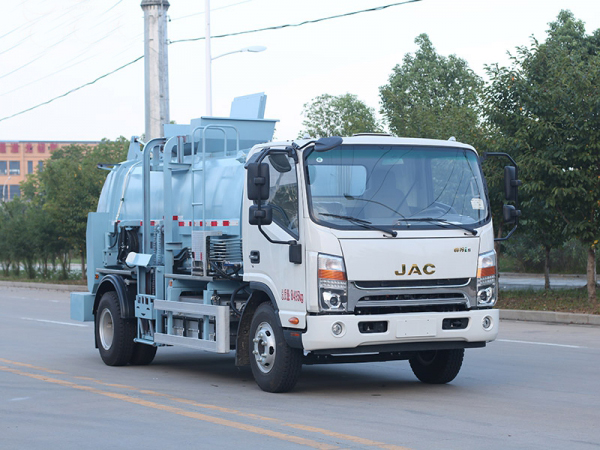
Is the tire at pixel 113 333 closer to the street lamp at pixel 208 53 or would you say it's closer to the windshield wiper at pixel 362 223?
the windshield wiper at pixel 362 223

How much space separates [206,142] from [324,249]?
342 cm

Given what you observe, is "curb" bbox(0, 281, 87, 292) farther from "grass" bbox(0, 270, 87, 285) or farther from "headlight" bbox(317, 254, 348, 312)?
"headlight" bbox(317, 254, 348, 312)

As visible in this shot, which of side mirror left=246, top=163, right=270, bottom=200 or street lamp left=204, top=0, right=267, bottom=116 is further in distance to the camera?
street lamp left=204, top=0, right=267, bottom=116

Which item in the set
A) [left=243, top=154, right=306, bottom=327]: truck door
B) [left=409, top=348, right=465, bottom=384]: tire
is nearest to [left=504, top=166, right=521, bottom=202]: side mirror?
[left=409, top=348, right=465, bottom=384]: tire

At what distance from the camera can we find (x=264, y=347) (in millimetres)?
9992

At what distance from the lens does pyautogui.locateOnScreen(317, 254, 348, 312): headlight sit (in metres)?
9.23

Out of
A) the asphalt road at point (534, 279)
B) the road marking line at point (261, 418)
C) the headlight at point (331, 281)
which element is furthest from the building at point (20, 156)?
the headlight at point (331, 281)

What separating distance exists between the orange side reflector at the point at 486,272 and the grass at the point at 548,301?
33.2 feet

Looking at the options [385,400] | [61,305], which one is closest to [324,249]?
[385,400]

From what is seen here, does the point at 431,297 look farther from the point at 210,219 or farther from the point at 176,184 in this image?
the point at 176,184

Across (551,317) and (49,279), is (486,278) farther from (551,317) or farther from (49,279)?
(49,279)

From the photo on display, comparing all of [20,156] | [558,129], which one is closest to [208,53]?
[558,129]

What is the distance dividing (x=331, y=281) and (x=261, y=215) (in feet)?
3.20

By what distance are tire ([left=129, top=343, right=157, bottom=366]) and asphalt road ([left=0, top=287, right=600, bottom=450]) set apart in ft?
0.73
